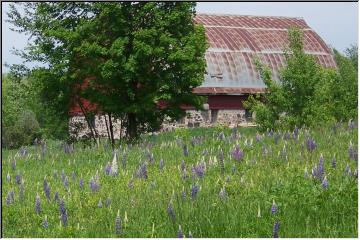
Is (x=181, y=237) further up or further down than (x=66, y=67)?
further down

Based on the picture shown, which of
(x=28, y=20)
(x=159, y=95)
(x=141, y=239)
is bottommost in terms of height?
(x=141, y=239)

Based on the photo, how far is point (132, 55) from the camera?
820 inches

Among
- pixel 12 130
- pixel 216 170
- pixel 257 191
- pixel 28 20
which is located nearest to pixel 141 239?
pixel 257 191

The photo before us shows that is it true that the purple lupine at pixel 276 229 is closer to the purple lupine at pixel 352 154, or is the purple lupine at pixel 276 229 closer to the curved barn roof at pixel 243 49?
the purple lupine at pixel 352 154

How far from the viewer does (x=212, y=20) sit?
4647 cm

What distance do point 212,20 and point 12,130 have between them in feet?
59.3

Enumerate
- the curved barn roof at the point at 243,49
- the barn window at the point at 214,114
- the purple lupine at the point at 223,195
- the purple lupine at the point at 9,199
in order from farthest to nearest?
the barn window at the point at 214,114 < the curved barn roof at the point at 243,49 < the purple lupine at the point at 9,199 < the purple lupine at the point at 223,195

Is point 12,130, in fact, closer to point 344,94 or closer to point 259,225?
point 344,94

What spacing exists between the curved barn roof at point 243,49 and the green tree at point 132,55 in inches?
659

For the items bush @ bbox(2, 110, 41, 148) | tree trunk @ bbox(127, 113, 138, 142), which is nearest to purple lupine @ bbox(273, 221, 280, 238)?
tree trunk @ bbox(127, 113, 138, 142)

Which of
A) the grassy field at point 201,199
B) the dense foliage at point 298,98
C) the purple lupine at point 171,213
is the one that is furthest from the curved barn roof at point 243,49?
the purple lupine at point 171,213

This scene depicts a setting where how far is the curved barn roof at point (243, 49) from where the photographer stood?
40.8 meters

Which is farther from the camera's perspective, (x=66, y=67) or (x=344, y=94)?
(x=344, y=94)

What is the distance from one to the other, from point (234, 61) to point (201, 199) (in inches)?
1392
